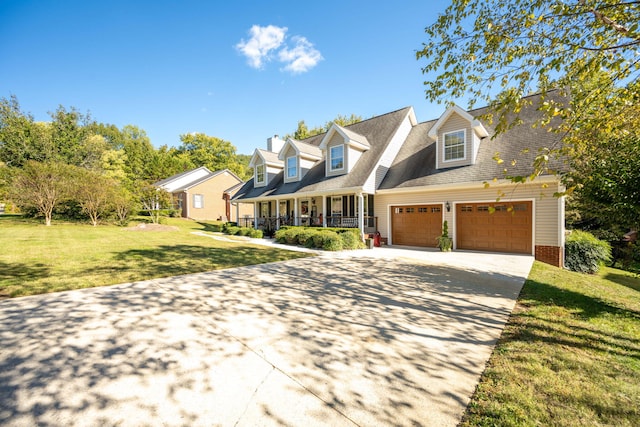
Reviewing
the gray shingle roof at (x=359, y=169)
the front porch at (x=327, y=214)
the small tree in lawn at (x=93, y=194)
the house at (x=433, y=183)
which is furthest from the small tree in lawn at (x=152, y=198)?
the house at (x=433, y=183)

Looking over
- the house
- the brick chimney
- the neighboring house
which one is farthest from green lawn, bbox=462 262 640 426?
the neighboring house

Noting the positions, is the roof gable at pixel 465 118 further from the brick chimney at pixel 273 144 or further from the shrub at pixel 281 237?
the brick chimney at pixel 273 144

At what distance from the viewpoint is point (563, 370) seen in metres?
2.90

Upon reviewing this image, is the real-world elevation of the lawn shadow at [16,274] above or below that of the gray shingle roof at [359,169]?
below

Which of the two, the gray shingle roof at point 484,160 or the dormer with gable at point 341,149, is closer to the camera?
the gray shingle roof at point 484,160

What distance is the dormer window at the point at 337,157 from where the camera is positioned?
16.5 m

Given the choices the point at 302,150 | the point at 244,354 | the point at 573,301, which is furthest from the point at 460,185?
the point at 244,354

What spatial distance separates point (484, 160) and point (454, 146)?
1582 mm

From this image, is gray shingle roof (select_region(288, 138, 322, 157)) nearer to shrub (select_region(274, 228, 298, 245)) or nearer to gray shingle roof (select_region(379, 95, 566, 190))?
gray shingle roof (select_region(379, 95, 566, 190))

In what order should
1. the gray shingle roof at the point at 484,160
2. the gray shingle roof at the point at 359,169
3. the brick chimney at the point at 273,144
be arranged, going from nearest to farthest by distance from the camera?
the gray shingle roof at the point at 484,160 → the gray shingle roof at the point at 359,169 → the brick chimney at the point at 273,144

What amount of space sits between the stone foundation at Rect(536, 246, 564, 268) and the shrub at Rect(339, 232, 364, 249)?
7.46m

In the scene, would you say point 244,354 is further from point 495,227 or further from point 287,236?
point 495,227

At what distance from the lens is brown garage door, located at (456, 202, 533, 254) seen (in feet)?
36.3

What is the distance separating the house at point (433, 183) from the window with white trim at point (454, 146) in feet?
0.15
